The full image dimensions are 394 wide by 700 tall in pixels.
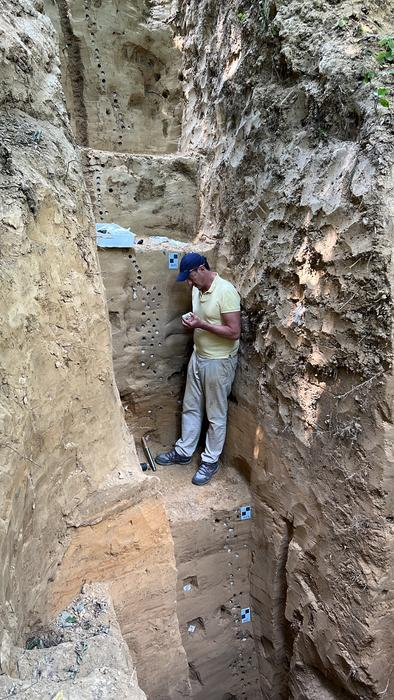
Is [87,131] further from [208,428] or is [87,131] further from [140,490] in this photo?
[140,490]

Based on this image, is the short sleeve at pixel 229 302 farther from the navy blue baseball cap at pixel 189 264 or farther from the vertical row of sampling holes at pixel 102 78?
the vertical row of sampling holes at pixel 102 78

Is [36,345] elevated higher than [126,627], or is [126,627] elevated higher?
[36,345]

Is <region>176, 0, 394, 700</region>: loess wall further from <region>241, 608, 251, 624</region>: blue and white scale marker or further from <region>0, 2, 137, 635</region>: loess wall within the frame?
<region>0, 2, 137, 635</region>: loess wall

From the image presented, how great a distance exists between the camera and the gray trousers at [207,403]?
3258 millimetres

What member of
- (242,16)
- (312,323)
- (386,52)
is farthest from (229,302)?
(242,16)

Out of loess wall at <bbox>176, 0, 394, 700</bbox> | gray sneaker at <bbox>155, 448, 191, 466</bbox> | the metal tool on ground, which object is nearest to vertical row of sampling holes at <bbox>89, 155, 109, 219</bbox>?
loess wall at <bbox>176, 0, 394, 700</bbox>

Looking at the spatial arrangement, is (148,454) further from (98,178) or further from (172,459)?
(98,178)

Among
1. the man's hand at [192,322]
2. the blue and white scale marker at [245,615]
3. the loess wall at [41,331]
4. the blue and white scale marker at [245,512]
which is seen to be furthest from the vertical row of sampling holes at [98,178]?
the blue and white scale marker at [245,615]

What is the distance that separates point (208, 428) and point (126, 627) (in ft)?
5.22

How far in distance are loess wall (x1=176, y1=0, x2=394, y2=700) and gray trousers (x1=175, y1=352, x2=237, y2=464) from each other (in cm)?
10

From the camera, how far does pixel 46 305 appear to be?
1.61 m

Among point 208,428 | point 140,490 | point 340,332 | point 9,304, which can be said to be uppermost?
point 9,304

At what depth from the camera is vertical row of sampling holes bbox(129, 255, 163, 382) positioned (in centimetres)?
332

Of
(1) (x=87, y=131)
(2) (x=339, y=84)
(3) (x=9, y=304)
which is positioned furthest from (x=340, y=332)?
(1) (x=87, y=131)
